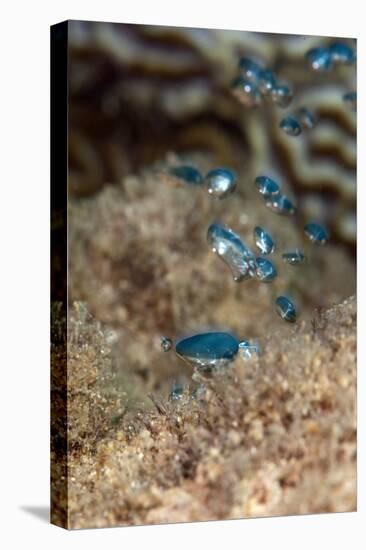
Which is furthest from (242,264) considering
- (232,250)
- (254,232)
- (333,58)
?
(333,58)

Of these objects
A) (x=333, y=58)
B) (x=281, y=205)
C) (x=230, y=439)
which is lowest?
(x=230, y=439)

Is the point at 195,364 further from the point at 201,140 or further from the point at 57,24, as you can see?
the point at 57,24

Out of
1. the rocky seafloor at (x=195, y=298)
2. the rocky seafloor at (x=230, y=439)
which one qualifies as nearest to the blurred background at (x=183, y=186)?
the rocky seafloor at (x=195, y=298)

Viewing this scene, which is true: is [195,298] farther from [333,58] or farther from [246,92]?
[333,58]

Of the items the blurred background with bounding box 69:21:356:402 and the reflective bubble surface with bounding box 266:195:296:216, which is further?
the reflective bubble surface with bounding box 266:195:296:216

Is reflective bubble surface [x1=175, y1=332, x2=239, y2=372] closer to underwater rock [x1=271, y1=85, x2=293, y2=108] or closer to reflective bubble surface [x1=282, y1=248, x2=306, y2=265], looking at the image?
reflective bubble surface [x1=282, y1=248, x2=306, y2=265]

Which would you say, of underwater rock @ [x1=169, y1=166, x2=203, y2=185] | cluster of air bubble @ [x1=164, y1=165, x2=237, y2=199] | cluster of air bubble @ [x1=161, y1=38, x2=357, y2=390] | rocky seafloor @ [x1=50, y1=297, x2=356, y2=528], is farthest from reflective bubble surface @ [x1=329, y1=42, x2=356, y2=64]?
rocky seafloor @ [x1=50, y1=297, x2=356, y2=528]

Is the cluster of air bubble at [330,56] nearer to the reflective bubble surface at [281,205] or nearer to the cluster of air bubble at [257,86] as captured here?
the cluster of air bubble at [257,86]
